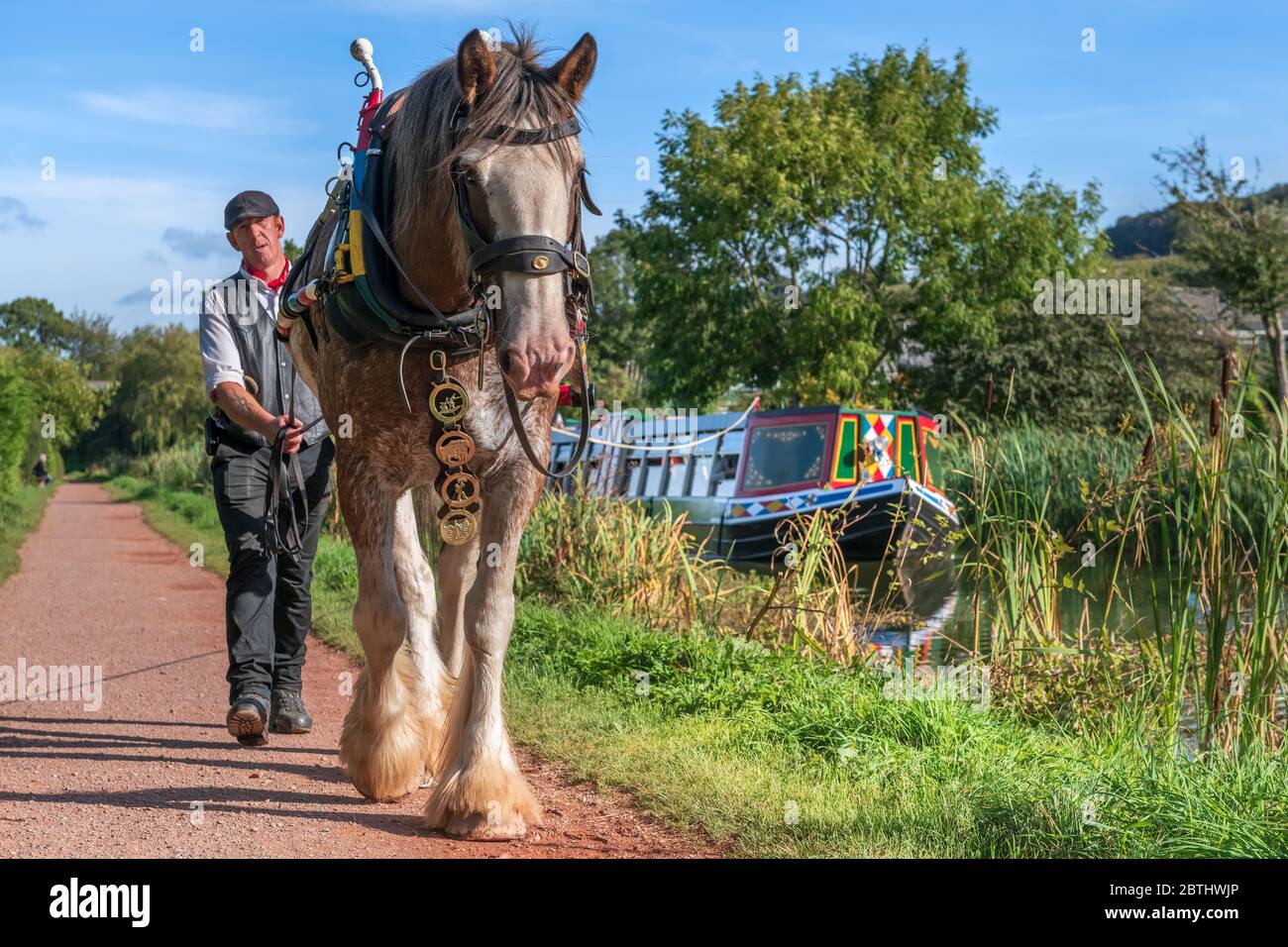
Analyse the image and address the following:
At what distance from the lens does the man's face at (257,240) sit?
5.67 metres

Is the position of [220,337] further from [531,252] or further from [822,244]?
[822,244]

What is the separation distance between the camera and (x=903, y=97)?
96.1ft

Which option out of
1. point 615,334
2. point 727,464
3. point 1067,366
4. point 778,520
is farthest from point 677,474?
point 615,334

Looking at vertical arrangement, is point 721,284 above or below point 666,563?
above

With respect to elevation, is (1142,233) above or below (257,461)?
above

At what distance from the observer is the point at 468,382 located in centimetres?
434

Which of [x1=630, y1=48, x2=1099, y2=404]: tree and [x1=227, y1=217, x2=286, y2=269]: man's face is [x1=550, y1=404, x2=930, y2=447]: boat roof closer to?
[x1=630, y1=48, x2=1099, y2=404]: tree

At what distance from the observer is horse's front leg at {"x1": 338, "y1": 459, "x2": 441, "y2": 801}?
14.5 ft

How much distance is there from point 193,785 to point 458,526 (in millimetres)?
1514

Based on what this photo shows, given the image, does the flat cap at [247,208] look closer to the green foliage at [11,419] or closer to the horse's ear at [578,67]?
the horse's ear at [578,67]

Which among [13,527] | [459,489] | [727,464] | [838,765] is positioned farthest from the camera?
[727,464]
